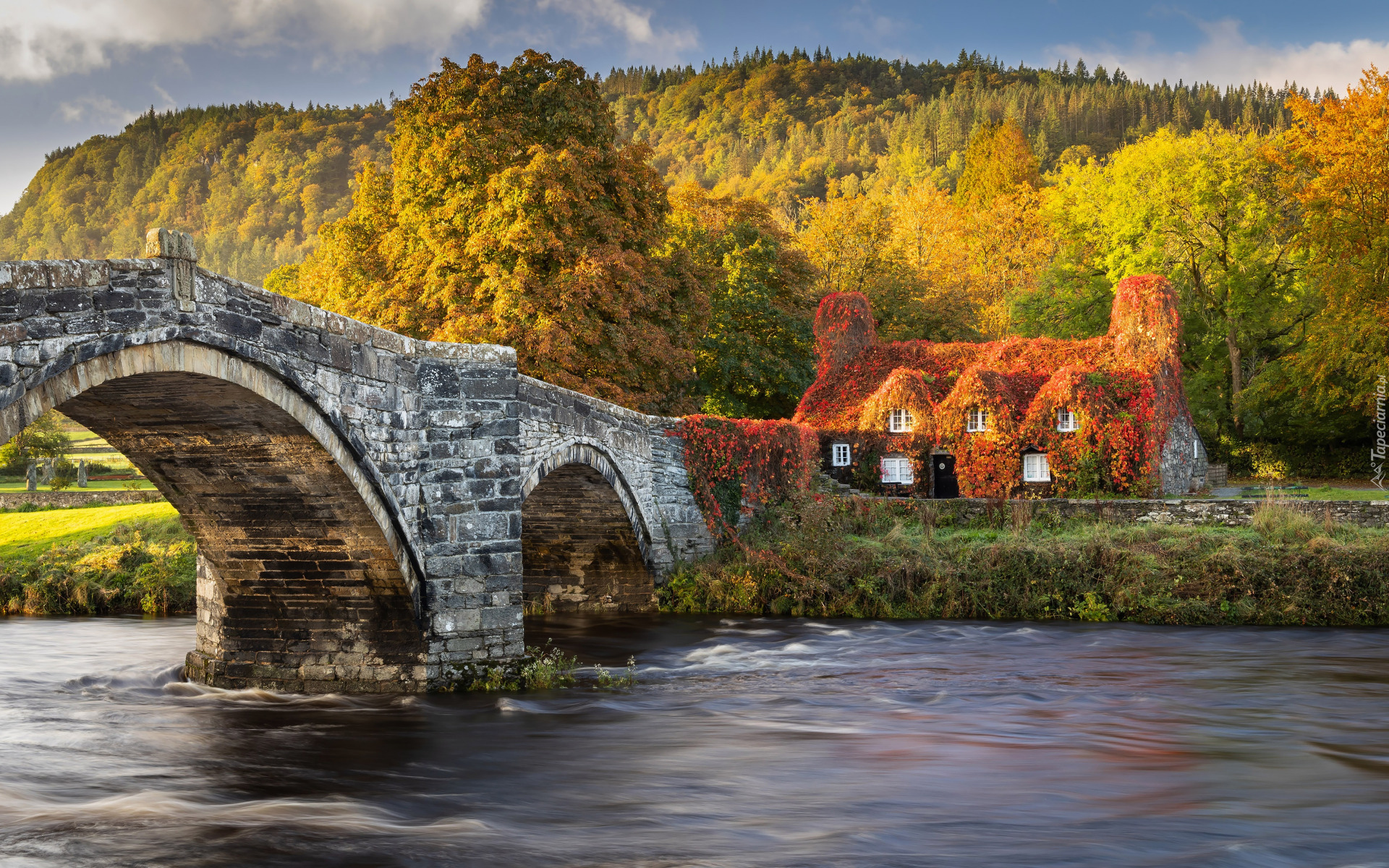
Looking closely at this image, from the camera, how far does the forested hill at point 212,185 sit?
6269 centimetres

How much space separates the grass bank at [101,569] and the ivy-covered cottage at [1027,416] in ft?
47.5

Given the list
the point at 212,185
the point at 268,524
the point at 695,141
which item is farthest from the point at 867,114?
the point at 268,524

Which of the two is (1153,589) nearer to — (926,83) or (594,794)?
(594,794)

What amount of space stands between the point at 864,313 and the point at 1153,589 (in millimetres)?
14319

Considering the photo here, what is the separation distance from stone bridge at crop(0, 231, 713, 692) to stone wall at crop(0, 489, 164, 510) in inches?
690

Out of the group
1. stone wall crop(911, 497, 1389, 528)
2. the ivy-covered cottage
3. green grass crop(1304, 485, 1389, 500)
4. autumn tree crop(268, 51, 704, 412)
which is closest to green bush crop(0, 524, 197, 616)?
autumn tree crop(268, 51, 704, 412)

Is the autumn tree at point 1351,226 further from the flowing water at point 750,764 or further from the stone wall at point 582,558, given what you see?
the stone wall at point 582,558

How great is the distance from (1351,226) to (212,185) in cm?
6647

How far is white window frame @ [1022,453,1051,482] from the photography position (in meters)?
25.8

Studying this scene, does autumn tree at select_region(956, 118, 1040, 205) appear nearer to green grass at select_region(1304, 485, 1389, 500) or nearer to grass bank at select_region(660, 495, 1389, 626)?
green grass at select_region(1304, 485, 1389, 500)

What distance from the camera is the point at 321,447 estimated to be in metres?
10.3

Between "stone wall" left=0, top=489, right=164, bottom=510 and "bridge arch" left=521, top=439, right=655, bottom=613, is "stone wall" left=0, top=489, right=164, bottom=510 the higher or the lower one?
the higher one

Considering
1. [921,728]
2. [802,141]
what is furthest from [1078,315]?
[802,141]

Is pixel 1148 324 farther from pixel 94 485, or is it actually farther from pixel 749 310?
pixel 94 485
